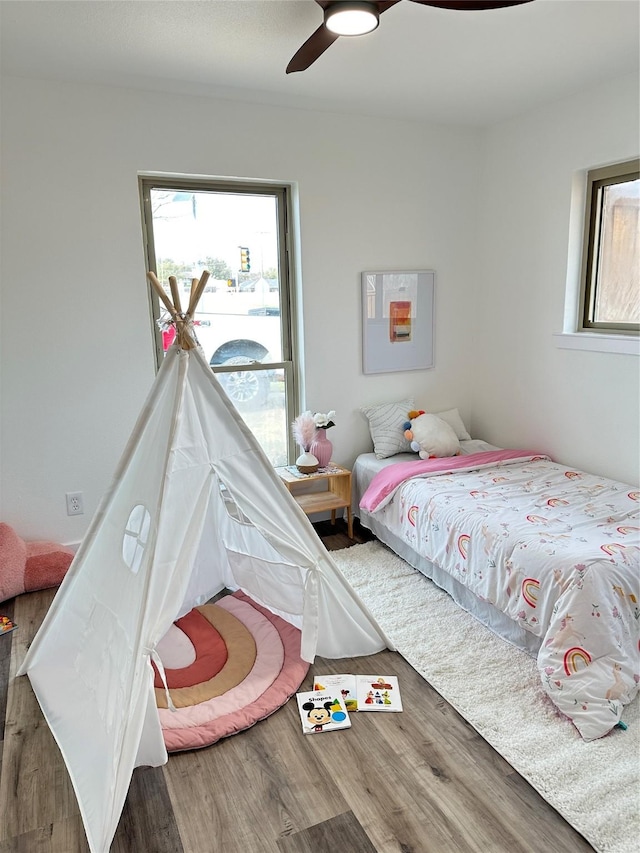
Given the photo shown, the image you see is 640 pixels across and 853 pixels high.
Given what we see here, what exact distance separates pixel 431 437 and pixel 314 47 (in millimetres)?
2272

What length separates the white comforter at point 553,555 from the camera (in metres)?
2.17

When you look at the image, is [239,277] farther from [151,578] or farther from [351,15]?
[151,578]

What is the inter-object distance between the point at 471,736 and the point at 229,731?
34.2 inches

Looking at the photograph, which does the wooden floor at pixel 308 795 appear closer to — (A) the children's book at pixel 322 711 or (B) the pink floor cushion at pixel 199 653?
(A) the children's book at pixel 322 711

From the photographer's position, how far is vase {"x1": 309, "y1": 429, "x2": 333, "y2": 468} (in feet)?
12.0

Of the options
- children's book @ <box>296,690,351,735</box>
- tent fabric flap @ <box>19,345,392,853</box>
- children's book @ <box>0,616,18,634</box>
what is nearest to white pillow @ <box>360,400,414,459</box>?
tent fabric flap @ <box>19,345,392,853</box>

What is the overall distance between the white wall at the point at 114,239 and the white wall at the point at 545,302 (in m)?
0.55

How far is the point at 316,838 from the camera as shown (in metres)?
1.72

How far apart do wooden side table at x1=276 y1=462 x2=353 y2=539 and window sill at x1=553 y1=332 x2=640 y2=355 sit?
155 cm

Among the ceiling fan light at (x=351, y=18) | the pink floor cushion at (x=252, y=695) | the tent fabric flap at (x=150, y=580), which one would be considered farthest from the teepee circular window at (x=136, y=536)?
the ceiling fan light at (x=351, y=18)

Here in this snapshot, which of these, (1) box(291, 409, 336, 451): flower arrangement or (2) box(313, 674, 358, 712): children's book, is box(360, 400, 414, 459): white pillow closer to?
(1) box(291, 409, 336, 451): flower arrangement

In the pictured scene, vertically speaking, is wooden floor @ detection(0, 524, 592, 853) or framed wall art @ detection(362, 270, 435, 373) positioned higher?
framed wall art @ detection(362, 270, 435, 373)

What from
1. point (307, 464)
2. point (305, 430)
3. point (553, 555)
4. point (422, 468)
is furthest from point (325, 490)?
point (553, 555)

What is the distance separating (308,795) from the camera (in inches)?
Result: 73.7
